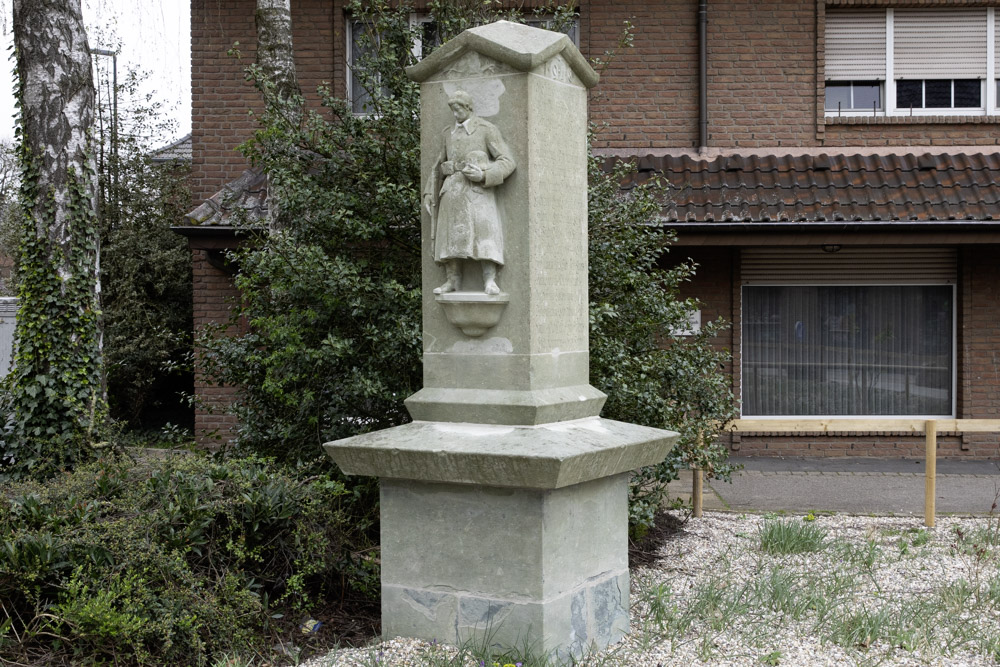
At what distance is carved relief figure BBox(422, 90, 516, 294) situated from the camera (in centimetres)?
474

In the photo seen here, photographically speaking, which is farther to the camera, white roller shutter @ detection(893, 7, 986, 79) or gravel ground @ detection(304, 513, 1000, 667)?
white roller shutter @ detection(893, 7, 986, 79)

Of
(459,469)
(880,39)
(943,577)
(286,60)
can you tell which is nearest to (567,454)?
(459,469)

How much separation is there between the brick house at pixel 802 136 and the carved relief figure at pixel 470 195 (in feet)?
26.1

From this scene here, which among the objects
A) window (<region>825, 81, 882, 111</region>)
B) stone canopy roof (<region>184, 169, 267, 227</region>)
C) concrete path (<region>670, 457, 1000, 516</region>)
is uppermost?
window (<region>825, 81, 882, 111</region>)

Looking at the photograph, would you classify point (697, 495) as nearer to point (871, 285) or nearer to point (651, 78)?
point (871, 285)

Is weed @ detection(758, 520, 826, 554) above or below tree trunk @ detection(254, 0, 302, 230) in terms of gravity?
below

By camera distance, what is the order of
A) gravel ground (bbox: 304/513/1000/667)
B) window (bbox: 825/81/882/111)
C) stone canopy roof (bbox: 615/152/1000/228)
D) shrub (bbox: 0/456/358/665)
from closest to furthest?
shrub (bbox: 0/456/358/665) → gravel ground (bbox: 304/513/1000/667) → stone canopy roof (bbox: 615/152/1000/228) → window (bbox: 825/81/882/111)

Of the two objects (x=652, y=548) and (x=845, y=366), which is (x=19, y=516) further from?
(x=845, y=366)

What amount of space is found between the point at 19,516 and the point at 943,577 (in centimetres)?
526

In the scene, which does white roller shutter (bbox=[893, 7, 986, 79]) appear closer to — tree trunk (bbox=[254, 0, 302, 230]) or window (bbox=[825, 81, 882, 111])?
window (bbox=[825, 81, 882, 111])

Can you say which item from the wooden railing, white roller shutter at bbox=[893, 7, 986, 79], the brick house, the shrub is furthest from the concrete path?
white roller shutter at bbox=[893, 7, 986, 79]

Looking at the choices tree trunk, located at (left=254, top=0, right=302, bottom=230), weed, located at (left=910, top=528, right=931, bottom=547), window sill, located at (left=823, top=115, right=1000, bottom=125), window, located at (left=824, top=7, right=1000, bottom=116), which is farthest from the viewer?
window, located at (left=824, top=7, right=1000, bottom=116)

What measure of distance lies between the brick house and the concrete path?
0.59 metres

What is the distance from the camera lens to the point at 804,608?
5492 mm
